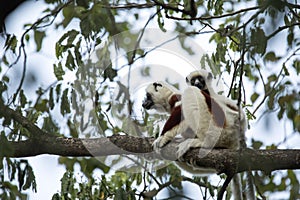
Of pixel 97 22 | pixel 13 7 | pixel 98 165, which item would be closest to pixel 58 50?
pixel 97 22

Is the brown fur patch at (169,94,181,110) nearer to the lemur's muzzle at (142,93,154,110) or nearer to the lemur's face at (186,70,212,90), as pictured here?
the lemur's muzzle at (142,93,154,110)

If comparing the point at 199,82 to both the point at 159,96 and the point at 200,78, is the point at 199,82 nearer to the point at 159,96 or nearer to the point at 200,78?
the point at 200,78

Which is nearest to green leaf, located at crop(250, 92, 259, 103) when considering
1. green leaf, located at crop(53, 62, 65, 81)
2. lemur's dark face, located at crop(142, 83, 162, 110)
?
lemur's dark face, located at crop(142, 83, 162, 110)

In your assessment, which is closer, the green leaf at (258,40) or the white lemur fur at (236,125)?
the green leaf at (258,40)

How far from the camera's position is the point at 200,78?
21.2 ft

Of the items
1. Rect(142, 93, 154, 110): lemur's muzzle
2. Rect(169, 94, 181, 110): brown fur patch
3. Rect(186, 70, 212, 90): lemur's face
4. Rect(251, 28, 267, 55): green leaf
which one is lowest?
Rect(251, 28, 267, 55): green leaf

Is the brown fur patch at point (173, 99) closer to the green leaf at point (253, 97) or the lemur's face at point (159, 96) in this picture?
the lemur's face at point (159, 96)

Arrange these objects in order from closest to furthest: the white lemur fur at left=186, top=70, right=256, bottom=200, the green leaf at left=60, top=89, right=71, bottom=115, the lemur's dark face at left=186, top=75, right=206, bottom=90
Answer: the white lemur fur at left=186, top=70, right=256, bottom=200 < the green leaf at left=60, top=89, right=71, bottom=115 < the lemur's dark face at left=186, top=75, right=206, bottom=90

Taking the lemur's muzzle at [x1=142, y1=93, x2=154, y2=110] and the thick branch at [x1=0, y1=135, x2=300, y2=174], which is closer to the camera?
the thick branch at [x1=0, y1=135, x2=300, y2=174]

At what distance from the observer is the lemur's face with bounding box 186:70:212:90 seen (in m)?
6.39

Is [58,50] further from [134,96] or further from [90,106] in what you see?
[134,96]

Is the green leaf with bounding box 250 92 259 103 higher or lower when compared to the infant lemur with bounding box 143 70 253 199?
higher

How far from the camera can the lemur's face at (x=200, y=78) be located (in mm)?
6395

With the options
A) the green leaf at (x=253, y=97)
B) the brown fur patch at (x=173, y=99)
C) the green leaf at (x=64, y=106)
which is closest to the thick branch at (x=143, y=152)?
the green leaf at (x=64, y=106)
